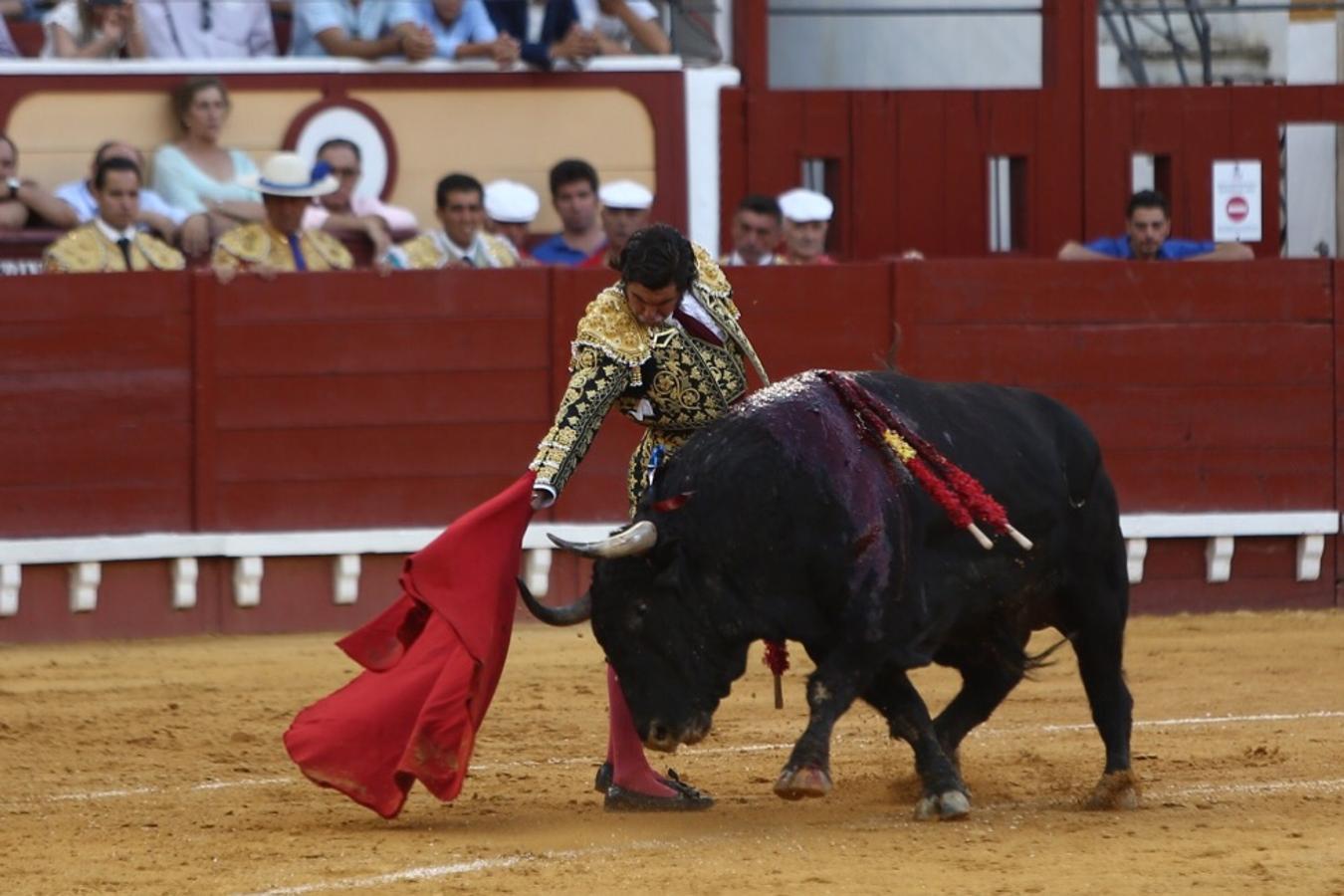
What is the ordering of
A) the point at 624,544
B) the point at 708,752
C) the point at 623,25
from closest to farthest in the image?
the point at 624,544 → the point at 708,752 → the point at 623,25

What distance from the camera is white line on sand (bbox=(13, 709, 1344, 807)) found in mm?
5336

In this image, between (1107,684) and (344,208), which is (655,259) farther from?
(344,208)

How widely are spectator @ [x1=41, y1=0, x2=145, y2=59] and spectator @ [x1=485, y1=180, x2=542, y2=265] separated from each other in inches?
55.3

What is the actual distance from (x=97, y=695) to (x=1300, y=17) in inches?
272

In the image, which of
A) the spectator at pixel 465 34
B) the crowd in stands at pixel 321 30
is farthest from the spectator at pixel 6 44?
the spectator at pixel 465 34

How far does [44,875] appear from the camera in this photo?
436 centimetres

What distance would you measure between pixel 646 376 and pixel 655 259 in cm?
32

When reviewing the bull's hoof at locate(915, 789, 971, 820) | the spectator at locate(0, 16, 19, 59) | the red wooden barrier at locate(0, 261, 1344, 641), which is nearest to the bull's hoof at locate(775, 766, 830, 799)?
the bull's hoof at locate(915, 789, 971, 820)

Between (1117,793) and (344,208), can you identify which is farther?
(344,208)

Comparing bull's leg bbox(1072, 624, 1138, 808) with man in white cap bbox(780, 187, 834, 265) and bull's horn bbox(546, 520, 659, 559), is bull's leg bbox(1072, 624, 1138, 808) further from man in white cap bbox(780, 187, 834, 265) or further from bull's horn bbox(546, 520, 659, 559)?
Result: man in white cap bbox(780, 187, 834, 265)

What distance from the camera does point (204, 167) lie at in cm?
862

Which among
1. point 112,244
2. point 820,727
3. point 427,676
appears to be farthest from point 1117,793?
point 112,244

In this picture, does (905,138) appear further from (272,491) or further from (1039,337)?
(272,491)

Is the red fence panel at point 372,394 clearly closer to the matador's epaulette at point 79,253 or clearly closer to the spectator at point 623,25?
the matador's epaulette at point 79,253
